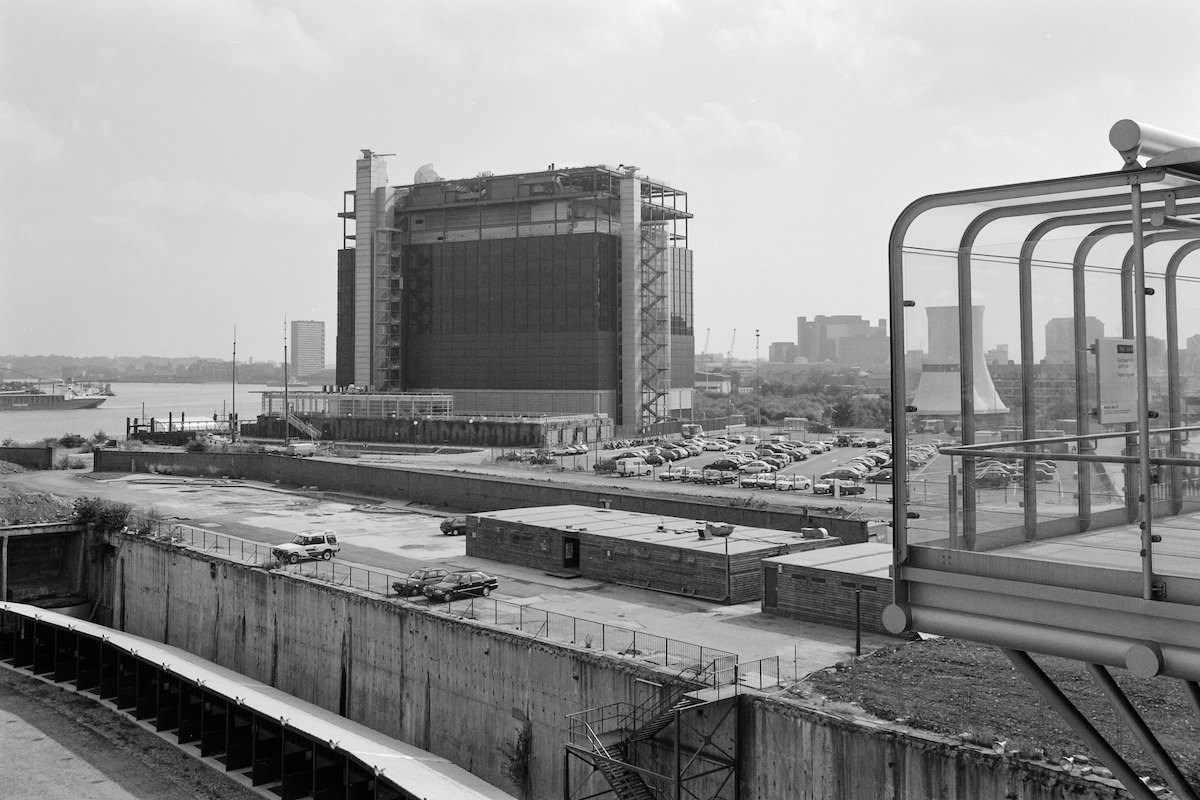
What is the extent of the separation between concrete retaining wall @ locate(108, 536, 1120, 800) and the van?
2387 centimetres

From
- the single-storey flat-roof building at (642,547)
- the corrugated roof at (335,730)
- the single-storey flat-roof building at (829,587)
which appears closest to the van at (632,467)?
the single-storey flat-roof building at (642,547)

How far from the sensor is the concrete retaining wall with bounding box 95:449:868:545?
29953 millimetres

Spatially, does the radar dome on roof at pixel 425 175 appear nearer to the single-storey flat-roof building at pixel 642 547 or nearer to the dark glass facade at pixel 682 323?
the dark glass facade at pixel 682 323

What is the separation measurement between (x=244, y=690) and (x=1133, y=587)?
21437 millimetres

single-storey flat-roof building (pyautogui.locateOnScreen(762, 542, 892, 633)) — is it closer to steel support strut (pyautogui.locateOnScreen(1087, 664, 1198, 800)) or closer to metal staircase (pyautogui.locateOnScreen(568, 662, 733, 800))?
metal staircase (pyautogui.locateOnScreen(568, 662, 733, 800))

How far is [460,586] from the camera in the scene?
75.5ft

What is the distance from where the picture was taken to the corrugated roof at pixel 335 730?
17.4 meters

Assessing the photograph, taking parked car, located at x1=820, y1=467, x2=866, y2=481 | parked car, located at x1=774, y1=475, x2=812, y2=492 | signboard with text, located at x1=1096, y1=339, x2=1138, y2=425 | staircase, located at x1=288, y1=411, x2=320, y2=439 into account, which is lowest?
parked car, located at x1=774, y1=475, x2=812, y2=492

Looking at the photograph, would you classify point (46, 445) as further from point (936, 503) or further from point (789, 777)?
point (936, 503)

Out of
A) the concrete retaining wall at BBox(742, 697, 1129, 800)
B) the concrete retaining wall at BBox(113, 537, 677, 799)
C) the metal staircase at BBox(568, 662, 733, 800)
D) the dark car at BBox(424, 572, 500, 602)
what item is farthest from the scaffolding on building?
the concrete retaining wall at BBox(742, 697, 1129, 800)

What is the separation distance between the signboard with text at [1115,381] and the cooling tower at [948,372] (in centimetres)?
52

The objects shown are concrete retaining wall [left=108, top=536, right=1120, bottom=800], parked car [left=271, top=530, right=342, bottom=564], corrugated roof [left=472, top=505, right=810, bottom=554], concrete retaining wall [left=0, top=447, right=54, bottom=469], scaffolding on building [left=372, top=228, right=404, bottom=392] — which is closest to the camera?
concrete retaining wall [left=108, top=536, right=1120, bottom=800]

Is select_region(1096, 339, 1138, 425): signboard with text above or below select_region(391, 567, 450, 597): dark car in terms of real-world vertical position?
above

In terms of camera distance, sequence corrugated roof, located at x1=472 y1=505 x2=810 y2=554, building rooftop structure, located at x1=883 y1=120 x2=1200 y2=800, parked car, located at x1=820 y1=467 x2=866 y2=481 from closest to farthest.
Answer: building rooftop structure, located at x1=883 y1=120 x2=1200 y2=800 → corrugated roof, located at x1=472 y1=505 x2=810 y2=554 → parked car, located at x1=820 y1=467 x2=866 y2=481
